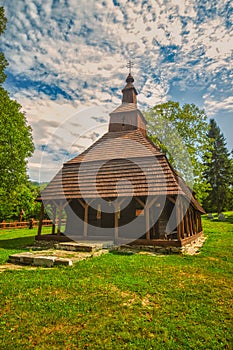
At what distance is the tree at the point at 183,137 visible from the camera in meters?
22.2

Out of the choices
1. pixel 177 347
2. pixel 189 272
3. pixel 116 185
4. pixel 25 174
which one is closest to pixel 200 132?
pixel 116 185

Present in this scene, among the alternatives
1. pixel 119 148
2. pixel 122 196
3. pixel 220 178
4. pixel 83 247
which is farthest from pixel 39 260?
pixel 220 178

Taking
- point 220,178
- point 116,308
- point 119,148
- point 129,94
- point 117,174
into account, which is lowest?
point 116,308

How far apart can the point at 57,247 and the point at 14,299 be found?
5.74 m

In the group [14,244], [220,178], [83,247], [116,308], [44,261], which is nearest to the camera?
[116,308]

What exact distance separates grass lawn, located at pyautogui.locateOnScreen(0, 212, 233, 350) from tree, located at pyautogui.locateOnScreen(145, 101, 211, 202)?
621 inches

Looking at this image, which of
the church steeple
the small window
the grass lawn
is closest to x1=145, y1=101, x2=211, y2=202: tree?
the church steeple

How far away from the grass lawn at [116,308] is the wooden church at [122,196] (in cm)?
396

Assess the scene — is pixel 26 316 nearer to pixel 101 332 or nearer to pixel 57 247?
pixel 101 332

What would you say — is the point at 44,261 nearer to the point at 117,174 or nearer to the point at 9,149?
the point at 117,174

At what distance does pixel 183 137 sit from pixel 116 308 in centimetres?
2144

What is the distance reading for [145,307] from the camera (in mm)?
4707

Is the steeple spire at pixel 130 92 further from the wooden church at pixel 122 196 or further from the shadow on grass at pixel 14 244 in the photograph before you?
the shadow on grass at pixel 14 244

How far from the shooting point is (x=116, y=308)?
463 cm
